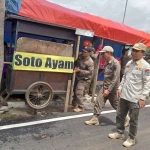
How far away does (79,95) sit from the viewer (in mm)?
6148

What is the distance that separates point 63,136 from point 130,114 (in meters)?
1.34

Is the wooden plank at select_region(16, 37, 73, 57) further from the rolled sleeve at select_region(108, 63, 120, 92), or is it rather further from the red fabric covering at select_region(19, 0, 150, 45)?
the rolled sleeve at select_region(108, 63, 120, 92)

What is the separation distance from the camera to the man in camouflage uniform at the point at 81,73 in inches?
236

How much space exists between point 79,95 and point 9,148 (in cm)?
293

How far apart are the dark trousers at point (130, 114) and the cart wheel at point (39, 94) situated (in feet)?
6.48

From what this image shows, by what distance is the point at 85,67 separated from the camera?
6020 millimetres

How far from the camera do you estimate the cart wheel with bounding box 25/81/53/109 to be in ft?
17.5

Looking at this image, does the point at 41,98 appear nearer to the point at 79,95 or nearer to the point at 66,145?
the point at 79,95

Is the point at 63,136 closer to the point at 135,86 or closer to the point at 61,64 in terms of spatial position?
the point at 135,86

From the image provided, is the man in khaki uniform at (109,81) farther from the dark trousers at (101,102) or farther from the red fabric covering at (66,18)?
the red fabric covering at (66,18)

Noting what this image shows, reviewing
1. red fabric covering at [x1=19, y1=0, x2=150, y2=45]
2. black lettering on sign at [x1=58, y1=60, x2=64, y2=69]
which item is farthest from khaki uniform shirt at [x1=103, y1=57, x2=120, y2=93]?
red fabric covering at [x1=19, y1=0, x2=150, y2=45]

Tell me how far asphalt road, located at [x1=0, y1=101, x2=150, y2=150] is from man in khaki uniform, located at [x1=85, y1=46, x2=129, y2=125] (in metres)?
0.34

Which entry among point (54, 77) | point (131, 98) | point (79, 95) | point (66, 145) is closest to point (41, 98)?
point (54, 77)

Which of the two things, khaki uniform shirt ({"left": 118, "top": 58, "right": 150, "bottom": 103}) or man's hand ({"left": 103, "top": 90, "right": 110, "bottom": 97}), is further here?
man's hand ({"left": 103, "top": 90, "right": 110, "bottom": 97})
